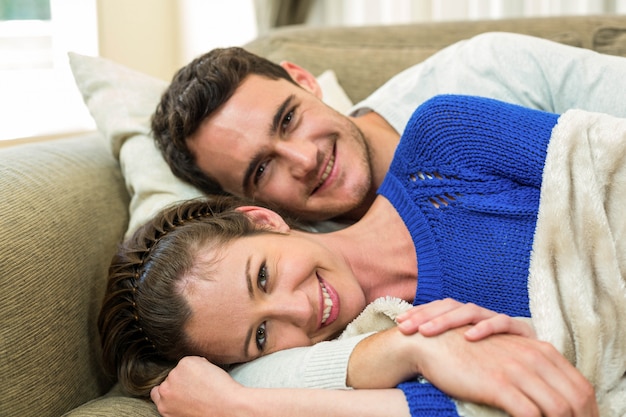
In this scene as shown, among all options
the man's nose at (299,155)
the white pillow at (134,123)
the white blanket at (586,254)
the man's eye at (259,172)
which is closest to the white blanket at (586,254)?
the white blanket at (586,254)

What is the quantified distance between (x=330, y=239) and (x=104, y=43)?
1.89 meters

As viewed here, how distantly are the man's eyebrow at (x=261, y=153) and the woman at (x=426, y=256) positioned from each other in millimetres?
270

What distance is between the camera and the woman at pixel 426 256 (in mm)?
1098

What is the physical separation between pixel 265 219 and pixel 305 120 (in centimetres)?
33

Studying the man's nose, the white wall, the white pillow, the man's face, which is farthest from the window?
the man's nose

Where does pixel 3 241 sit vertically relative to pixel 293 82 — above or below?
below

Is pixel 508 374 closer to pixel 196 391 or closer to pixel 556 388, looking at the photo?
pixel 556 388

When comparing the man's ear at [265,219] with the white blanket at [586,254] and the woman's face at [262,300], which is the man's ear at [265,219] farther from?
the white blanket at [586,254]

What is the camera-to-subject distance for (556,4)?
2.52m

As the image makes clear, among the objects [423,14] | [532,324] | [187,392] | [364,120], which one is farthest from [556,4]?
[187,392]

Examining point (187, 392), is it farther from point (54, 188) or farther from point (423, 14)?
point (423, 14)

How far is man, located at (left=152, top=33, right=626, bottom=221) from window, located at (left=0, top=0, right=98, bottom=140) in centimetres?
131

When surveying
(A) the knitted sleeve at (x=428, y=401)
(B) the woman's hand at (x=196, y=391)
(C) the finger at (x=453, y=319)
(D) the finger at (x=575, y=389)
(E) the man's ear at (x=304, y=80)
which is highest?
(E) the man's ear at (x=304, y=80)

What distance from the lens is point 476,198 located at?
1.15 m
